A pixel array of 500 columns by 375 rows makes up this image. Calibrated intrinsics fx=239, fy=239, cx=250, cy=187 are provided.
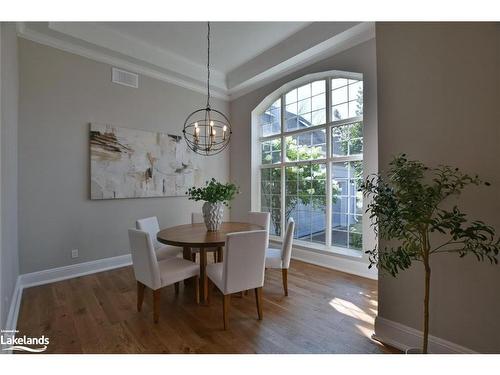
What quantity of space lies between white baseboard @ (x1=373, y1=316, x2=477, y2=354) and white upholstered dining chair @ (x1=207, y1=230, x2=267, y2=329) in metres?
0.99

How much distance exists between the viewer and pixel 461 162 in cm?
155

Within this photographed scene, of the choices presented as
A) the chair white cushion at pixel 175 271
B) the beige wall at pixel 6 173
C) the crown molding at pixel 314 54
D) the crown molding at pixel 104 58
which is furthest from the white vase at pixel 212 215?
the crown molding at pixel 104 58

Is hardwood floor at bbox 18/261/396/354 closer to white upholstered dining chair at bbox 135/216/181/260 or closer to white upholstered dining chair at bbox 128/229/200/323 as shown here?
white upholstered dining chair at bbox 128/229/200/323

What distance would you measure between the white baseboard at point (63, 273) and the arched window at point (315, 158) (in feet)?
8.57

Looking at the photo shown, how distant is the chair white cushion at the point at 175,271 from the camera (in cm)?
216

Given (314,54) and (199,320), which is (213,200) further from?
(314,54)

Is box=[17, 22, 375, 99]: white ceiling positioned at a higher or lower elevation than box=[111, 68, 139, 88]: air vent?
higher

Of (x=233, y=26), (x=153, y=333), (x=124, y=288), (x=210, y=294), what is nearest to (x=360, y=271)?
(x=210, y=294)

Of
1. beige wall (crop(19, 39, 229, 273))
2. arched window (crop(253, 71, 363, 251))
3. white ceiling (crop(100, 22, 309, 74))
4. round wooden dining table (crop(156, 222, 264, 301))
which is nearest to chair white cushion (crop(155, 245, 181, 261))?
round wooden dining table (crop(156, 222, 264, 301))

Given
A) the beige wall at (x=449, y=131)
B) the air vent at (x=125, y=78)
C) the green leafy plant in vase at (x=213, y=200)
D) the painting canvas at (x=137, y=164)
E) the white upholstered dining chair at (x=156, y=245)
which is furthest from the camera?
the air vent at (x=125, y=78)

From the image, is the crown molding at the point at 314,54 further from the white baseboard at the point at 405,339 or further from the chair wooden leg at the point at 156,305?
the chair wooden leg at the point at 156,305

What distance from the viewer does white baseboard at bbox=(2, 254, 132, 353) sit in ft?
8.98
